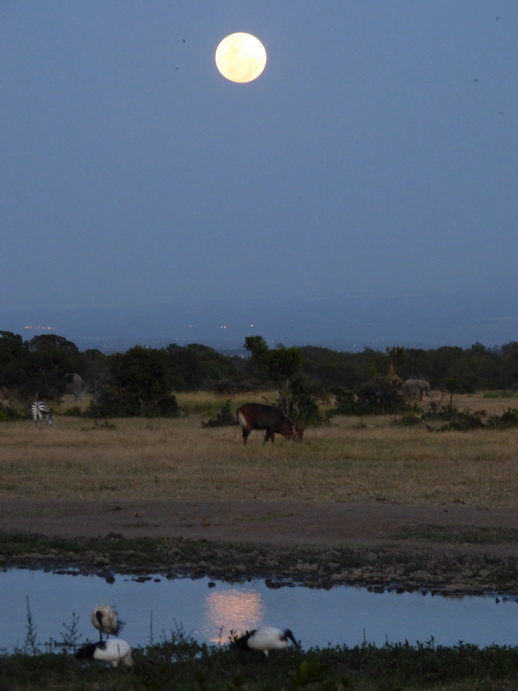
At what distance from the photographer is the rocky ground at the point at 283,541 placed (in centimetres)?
925

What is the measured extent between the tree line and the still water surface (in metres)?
16.7

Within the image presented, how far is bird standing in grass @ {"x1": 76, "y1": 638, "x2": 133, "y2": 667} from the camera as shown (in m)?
5.89

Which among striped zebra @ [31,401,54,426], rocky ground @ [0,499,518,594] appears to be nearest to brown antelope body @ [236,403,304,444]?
rocky ground @ [0,499,518,594]

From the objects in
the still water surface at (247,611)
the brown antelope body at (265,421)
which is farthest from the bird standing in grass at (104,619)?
the brown antelope body at (265,421)

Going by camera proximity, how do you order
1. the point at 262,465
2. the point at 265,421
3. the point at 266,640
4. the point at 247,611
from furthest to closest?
the point at 265,421 < the point at 262,465 < the point at 247,611 < the point at 266,640

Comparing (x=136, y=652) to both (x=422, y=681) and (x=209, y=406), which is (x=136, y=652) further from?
(x=209, y=406)

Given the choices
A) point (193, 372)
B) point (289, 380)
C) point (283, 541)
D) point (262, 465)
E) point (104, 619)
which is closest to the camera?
point (104, 619)

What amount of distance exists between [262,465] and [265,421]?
11.5ft

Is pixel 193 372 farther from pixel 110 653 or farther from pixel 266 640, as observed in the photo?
pixel 110 653

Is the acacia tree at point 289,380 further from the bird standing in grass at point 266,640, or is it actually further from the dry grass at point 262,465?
the bird standing in grass at point 266,640

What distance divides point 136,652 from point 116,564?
3429 mm

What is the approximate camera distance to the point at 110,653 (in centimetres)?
589

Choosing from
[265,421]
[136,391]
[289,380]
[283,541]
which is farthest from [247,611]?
[136,391]

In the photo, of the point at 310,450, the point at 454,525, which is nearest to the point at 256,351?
the point at 310,450
